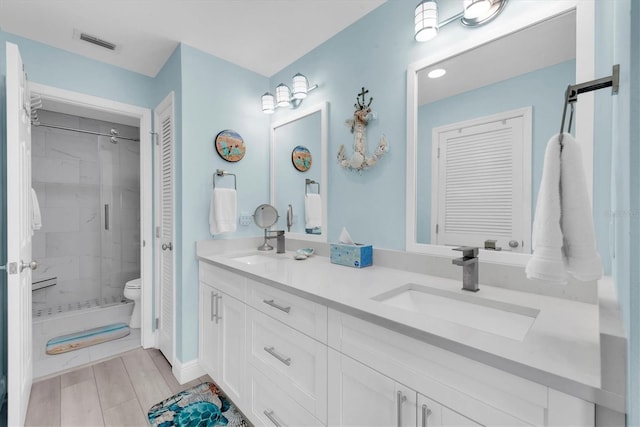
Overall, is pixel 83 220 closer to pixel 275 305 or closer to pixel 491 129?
pixel 275 305

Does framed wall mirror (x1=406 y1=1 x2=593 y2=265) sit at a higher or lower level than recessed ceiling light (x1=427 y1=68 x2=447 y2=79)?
lower

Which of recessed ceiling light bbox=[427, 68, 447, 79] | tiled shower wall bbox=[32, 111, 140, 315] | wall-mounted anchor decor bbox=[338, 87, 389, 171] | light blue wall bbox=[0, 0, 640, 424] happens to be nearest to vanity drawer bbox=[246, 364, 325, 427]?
light blue wall bbox=[0, 0, 640, 424]

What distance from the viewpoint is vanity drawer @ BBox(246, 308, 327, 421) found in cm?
110

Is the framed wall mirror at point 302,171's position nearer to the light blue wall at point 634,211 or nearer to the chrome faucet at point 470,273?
the chrome faucet at point 470,273

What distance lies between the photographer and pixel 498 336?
2.36ft

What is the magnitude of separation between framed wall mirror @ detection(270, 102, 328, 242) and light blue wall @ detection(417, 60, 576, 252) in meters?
0.75

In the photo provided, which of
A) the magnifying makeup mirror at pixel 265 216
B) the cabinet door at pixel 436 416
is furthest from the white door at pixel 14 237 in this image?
the cabinet door at pixel 436 416

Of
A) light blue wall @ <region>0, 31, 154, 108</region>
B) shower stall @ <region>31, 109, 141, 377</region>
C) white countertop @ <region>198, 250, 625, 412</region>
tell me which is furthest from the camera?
shower stall @ <region>31, 109, 141, 377</region>

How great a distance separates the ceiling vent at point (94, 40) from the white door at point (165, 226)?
0.45 meters

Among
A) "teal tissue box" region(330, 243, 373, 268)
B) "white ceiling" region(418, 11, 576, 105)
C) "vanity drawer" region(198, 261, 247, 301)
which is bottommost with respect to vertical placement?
"vanity drawer" region(198, 261, 247, 301)

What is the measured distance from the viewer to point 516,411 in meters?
Answer: 0.64

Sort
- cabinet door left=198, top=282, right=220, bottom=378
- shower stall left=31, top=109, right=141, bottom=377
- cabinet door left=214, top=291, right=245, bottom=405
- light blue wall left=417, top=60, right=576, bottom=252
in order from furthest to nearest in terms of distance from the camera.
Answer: shower stall left=31, top=109, right=141, bottom=377
cabinet door left=198, top=282, right=220, bottom=378
cabinet door left=214, top=291, right=245, bottom=405
light blue wall left=417, top=60, right=576, bottom=252

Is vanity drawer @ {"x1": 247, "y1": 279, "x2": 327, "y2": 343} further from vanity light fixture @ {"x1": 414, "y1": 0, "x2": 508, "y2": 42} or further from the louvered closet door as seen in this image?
vanity light fixture @ {"x1": 414, "y1": 0, "x2": 508, "y2": 42}

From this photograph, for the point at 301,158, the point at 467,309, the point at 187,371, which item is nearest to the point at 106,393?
the point at 187,371
